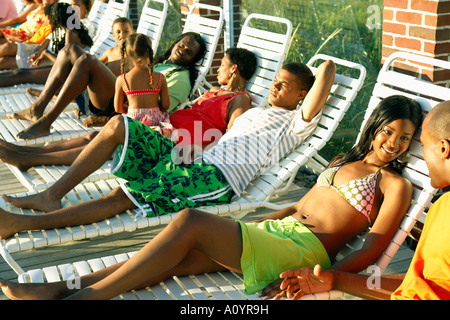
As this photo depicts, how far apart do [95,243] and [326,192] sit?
1652 mm

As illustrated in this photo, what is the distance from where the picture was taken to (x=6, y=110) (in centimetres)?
491

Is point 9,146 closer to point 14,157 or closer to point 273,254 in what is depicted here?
point 14,157

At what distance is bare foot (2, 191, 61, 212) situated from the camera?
10.6 feet

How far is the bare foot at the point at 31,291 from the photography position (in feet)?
7.98

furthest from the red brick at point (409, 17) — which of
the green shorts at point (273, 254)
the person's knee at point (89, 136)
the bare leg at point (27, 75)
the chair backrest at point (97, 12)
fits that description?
the chair backrest at point (97, 12)

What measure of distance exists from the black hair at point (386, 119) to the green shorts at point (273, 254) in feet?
1.70

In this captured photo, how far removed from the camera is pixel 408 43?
3.53 meters

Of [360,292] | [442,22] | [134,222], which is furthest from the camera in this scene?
[442,22]

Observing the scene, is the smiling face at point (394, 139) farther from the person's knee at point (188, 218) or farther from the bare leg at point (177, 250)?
the person's knee at point (188, 218)

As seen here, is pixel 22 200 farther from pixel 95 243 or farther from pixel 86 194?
pixel 95 243

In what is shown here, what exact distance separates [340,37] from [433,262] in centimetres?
322

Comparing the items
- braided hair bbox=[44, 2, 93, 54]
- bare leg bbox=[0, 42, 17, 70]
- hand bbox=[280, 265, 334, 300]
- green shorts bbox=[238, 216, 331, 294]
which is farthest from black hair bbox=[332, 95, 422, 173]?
bare leg bbox=[0, 42, 17, 70]

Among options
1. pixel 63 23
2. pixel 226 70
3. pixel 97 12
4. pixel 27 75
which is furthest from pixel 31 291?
pixel 97 12
